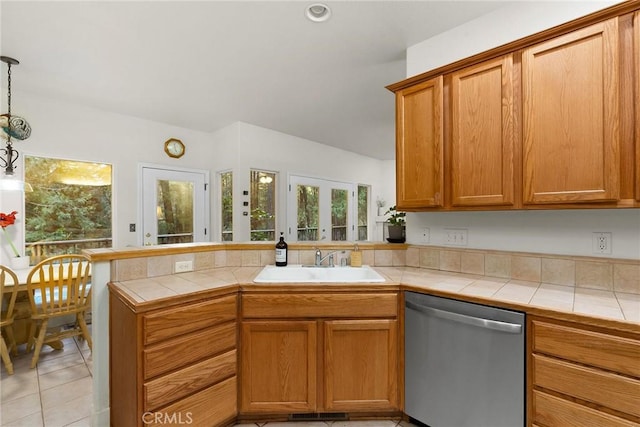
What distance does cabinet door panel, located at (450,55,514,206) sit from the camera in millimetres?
1617

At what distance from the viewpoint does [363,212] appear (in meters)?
6.40

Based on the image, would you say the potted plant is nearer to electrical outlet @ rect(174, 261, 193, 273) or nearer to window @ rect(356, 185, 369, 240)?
electrical outlet @ rect(174, 261, 193, 273)

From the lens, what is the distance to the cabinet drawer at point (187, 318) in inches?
54.6

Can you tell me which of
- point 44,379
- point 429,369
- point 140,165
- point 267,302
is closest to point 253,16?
point 267,302

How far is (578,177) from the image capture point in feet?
4.65

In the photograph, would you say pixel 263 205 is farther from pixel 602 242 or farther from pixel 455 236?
pixel 602 242

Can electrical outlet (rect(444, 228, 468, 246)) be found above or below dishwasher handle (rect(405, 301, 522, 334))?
above

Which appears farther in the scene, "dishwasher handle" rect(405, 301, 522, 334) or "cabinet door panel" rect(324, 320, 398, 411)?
"cabinet door panel" rect(324, 320, 398, 411)

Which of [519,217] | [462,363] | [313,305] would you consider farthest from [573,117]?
[313,305]

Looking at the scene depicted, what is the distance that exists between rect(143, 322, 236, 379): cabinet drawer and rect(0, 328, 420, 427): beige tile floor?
57 cm

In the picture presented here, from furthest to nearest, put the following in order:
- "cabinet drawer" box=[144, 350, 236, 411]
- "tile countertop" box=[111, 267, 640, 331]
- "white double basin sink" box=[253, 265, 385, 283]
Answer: "white double basin sink" box=[253, 265, 385, 283] < "cabinet drawer" box=[144, 350, 236, 411] < "tile countertop" box=[111, 267, 640, 331]

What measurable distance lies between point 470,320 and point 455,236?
0.75 metres

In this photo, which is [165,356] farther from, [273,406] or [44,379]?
[44,379]

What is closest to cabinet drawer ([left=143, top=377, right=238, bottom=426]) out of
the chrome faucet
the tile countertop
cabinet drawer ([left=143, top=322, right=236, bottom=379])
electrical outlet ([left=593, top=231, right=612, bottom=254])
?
cabinet drawer ([left=143, top=322, right=236, bottom=379])
